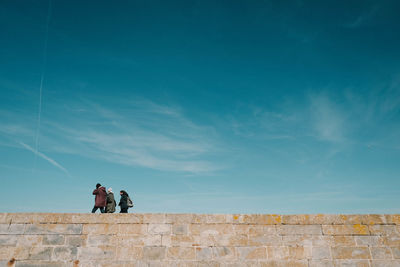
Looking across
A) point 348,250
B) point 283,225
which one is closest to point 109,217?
point 283,225

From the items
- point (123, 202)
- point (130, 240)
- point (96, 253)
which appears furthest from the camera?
point (123, 202)

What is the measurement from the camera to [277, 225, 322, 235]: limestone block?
5680 mm

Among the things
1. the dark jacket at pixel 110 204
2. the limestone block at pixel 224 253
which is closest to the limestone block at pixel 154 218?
the limestone block at pixel 224 253

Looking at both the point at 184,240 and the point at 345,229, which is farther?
the point at 345,229

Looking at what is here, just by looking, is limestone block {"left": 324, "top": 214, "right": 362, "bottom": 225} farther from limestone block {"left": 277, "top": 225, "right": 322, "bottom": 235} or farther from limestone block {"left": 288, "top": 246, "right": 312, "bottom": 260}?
limestone block {"left": 288, "top": 246, "right": 312, "bottom": 260}

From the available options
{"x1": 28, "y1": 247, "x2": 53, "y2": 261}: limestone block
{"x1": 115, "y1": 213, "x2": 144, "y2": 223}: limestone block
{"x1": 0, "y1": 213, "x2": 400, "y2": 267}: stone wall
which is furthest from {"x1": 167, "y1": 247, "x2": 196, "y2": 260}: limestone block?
{"x1": 28, "y1": 247, "x2": 53, "y2": 261}: limestone block

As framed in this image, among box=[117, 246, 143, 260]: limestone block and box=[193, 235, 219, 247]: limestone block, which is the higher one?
box=[193, 235, 219, 247]: limestone block

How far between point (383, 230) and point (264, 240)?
2732 mm

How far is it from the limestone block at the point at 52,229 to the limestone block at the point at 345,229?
5.56 m

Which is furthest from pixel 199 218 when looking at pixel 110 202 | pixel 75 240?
pixel 110 202

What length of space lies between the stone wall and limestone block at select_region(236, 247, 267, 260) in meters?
0.02

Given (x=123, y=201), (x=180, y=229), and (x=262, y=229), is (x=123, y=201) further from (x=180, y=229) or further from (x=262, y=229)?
(x=262, y=229)

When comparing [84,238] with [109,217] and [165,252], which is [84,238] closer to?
[109,217]

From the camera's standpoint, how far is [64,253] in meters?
5.43
